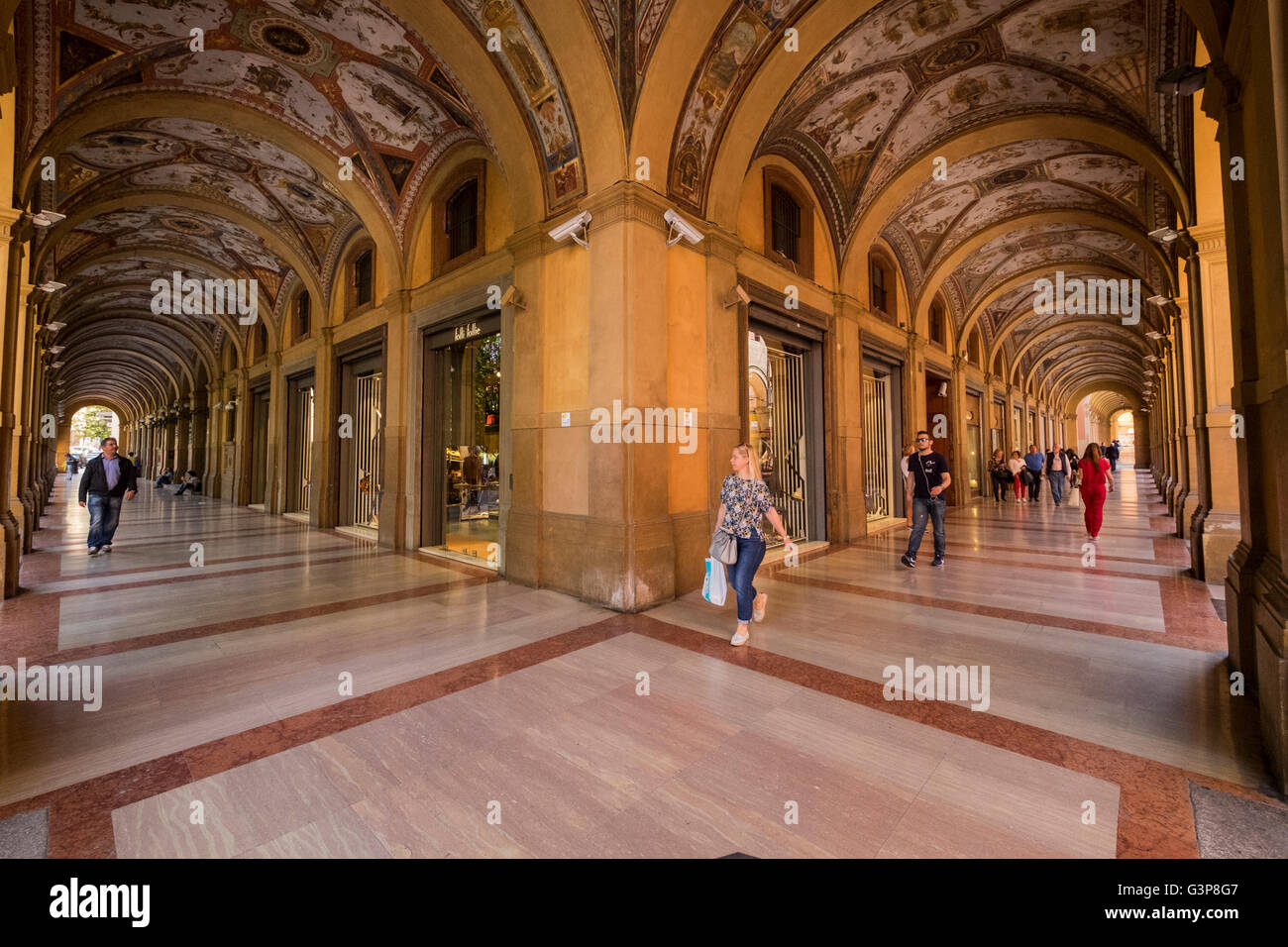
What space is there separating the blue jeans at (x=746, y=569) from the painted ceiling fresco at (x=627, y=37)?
4.66 m

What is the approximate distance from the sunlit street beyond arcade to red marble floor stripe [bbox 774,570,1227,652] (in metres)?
0.08

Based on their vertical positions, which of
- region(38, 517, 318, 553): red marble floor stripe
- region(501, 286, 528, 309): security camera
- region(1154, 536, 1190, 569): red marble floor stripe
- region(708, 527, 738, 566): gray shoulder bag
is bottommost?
region(1154, 536, 1190, 569): red marble floor stripe

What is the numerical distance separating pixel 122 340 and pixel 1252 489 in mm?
34862

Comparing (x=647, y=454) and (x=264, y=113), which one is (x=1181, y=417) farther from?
(x=264, y=113)

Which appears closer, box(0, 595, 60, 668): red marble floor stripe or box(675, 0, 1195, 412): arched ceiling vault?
box(0, 595, 60, 668): red marble floor stripe

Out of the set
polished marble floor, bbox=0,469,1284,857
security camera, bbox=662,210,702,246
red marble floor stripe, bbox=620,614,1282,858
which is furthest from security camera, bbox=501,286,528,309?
red marble floor stripe, bbox=620,614,1282,858

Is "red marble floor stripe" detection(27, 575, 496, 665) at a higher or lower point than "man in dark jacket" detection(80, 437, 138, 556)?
lower

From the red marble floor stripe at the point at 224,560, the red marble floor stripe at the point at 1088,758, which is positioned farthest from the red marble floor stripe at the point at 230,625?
the red marble floor stripe at the point at 1088,758

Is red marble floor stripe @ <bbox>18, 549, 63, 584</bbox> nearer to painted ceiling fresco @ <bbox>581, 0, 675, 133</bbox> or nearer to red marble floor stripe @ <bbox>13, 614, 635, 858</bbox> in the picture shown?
red marble floor stripe @ <bbox>13, 614, 635, 858</bbox>

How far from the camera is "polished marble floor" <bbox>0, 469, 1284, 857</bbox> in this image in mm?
2068

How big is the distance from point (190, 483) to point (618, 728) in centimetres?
2691

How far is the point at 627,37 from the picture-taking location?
18.8 ft

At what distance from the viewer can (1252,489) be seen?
11.0ft
